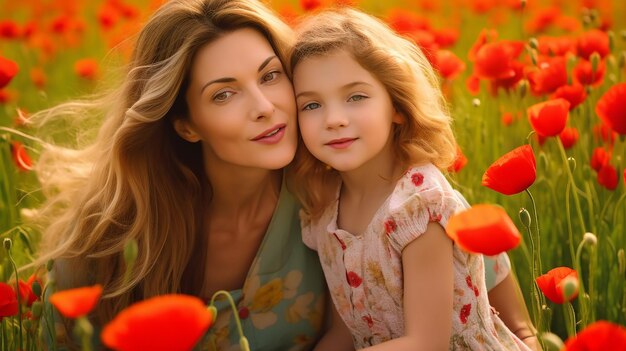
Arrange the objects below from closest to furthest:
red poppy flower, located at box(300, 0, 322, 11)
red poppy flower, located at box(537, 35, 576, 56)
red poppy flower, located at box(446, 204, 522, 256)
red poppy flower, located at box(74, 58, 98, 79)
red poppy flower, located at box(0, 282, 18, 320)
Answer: red poppy flower, located at box(446, 204, 522, 256), red poppy flower, located at box(0, 282, 18, 320), red poppy flower, located at box(537, 35, 576, 56), red poppy flower, located at box(300, 0, 322, 11), red poppy flower, located at box(74, 58, 98, 79)

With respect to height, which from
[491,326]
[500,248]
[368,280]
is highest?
[500,248]

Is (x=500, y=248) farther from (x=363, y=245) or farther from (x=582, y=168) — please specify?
(x=582, y=168)

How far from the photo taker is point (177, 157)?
2.34 meters

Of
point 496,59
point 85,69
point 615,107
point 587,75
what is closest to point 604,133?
point 587,75

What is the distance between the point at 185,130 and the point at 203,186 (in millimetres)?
235

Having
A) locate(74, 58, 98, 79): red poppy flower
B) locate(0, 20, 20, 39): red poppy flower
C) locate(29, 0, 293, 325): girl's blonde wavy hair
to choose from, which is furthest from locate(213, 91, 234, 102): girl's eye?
locate(0, 20, 20, 39): red poppy flower

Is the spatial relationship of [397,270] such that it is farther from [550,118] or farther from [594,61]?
[594,61]

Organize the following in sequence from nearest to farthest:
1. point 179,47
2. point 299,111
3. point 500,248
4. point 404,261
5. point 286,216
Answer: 1. point 500,248
2. point 404,261
3. point 299,111
4. point 179,47
5. point 286,216

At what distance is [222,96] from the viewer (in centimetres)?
207

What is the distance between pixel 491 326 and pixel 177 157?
0.98m

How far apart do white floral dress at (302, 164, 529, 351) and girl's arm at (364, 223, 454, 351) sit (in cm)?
3

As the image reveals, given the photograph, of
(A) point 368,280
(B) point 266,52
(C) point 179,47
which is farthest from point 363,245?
(C) point 179,47

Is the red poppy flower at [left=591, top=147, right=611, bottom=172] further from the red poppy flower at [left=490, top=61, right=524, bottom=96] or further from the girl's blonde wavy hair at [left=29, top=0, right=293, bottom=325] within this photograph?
the girl's blonde wavy hair at [left=29, top=0, right=293, bottom=325]

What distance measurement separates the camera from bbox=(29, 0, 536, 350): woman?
80.6 inches
